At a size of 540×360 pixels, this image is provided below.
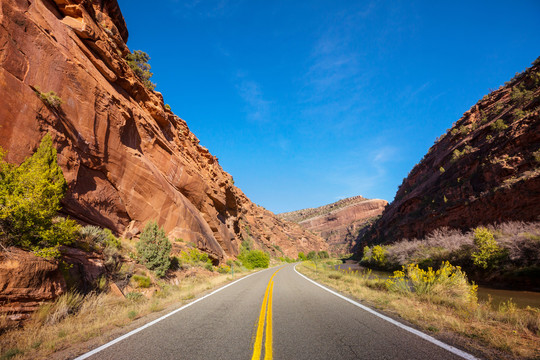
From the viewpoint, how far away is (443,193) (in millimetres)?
33906

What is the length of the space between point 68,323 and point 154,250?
7.60 meters

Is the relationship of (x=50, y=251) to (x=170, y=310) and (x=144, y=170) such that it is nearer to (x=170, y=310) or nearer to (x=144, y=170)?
(x=170, y=310)

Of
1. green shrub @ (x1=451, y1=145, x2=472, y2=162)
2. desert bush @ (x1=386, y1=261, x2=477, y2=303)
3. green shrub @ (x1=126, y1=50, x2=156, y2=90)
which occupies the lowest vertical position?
desert bush @ (x1=386, y1=261, x2=477, y2=303)

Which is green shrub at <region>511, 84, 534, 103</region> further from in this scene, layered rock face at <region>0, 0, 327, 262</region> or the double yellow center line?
layered rock face at <region>0, 0, 327, 262</region>

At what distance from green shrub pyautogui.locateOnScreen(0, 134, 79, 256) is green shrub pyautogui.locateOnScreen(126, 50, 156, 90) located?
64.7ft

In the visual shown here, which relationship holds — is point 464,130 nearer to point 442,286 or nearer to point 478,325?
point 442,286

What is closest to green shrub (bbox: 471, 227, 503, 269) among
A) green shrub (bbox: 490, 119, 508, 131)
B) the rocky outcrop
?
green shrub (bbox: 490, 119, 508, 131)

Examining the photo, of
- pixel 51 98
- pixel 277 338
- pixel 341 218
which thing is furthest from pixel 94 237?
pixel 341 218

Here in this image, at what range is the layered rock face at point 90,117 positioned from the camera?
31.2 feet

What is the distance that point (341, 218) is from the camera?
5645 inches

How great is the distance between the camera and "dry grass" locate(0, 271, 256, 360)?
3977 millimetres

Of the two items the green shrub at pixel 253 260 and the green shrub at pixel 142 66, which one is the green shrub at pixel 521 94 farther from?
the green shrub at pixel 142 66

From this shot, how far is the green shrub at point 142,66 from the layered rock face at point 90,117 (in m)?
1.32

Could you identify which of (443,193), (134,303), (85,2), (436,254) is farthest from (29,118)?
(443,193)
